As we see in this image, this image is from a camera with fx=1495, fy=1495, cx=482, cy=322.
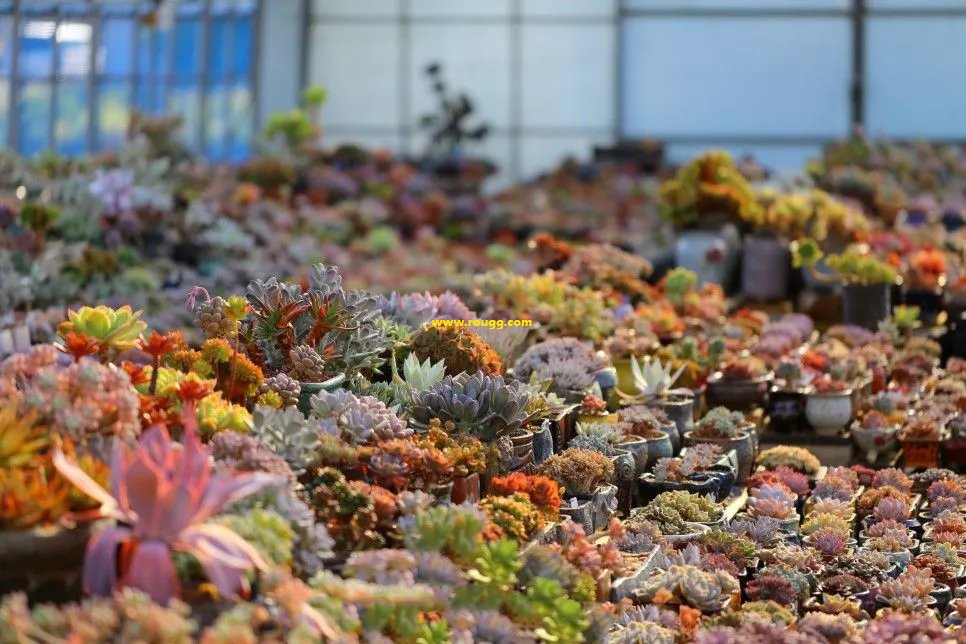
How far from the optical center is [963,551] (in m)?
4.28

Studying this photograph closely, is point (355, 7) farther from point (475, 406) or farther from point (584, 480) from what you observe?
point (475, 406)

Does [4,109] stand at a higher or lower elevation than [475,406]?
higher

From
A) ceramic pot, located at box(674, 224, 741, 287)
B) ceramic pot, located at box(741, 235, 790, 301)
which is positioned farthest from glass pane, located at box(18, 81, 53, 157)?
ceramic pot, located at box(741, 235, 790, 301)

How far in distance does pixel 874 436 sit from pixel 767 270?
9.38 feet

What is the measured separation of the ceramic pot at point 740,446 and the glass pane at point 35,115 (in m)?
9.37

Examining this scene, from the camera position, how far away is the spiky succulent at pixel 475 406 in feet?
12.4

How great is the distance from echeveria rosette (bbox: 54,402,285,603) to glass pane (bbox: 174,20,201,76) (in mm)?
12915

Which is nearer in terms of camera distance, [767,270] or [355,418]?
[355,418]

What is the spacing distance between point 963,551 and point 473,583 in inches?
71.7

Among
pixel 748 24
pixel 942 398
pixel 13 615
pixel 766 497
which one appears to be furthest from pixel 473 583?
pixel 748 24

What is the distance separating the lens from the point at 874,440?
5695mm

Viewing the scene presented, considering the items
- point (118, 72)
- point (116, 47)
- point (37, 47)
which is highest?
point (116, 47)

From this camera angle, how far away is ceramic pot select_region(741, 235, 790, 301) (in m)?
8.45

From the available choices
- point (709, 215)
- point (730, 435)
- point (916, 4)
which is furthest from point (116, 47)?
point (730, 435)
